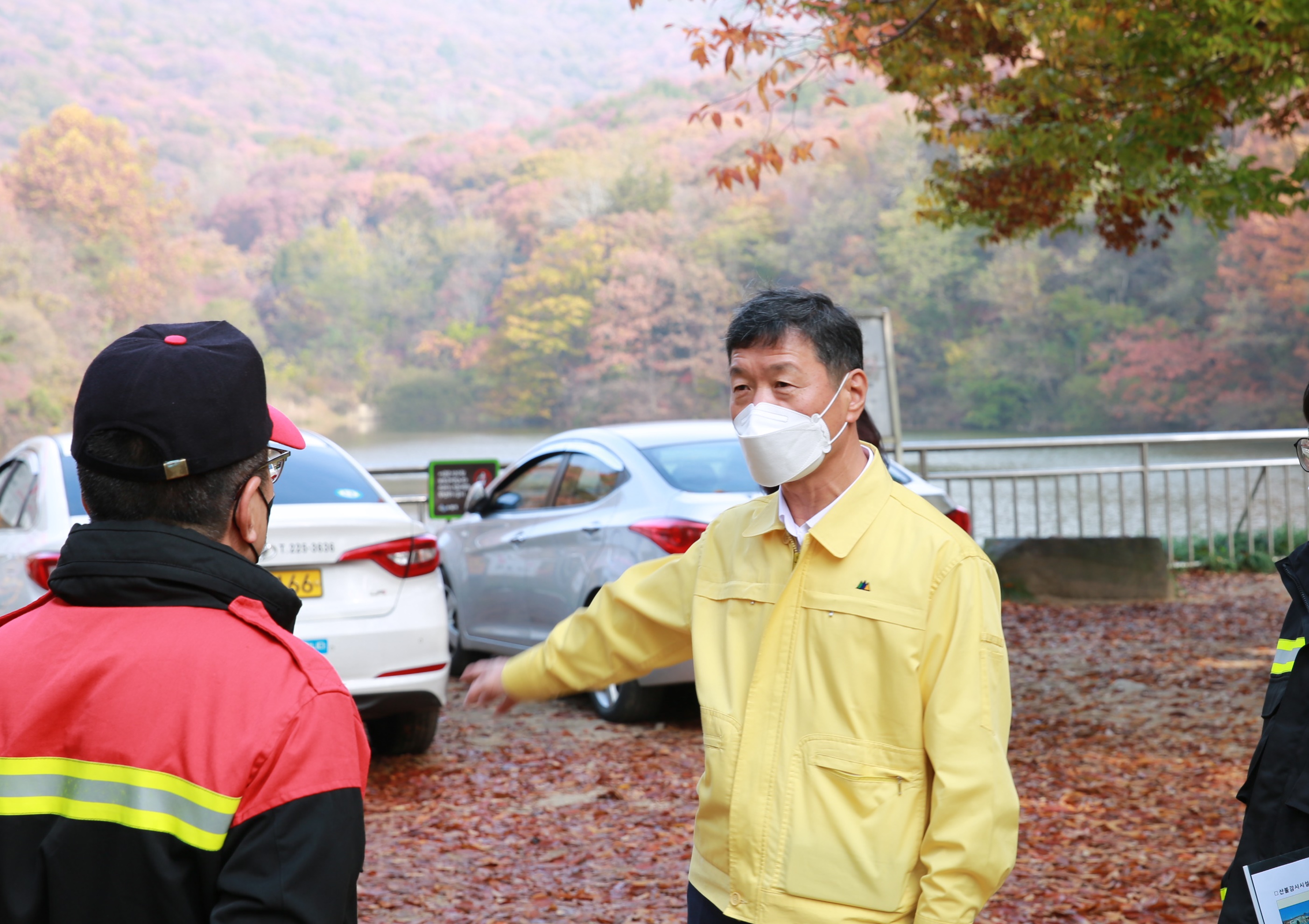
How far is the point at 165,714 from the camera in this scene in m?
1.40

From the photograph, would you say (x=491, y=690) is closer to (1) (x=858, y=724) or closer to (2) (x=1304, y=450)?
(1) (x=858, y=724)

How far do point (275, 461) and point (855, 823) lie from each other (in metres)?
1.12

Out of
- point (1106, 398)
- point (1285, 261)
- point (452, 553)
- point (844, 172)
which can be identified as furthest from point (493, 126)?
point (452, 553)

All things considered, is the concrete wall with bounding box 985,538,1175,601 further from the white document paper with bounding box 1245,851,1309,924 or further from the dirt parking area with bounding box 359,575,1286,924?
the white document paper with bounding box 1245,851,1309,924

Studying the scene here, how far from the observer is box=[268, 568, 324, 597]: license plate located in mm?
5426

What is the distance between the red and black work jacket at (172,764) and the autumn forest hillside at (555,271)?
34.4 metres

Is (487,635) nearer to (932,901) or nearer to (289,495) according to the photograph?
(289,495)

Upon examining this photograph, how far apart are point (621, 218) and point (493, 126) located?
16.0 meters

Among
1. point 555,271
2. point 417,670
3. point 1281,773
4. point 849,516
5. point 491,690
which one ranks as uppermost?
point 555,271

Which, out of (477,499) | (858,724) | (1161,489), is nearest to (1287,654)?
(858,724)

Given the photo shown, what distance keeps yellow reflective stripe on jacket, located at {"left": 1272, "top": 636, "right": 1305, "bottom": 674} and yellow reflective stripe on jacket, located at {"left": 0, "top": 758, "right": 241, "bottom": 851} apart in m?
1.83

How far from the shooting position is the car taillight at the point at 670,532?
251 inches

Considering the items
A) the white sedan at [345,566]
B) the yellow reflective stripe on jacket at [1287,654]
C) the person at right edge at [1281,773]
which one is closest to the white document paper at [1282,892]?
the person at right edge at [1281,773]

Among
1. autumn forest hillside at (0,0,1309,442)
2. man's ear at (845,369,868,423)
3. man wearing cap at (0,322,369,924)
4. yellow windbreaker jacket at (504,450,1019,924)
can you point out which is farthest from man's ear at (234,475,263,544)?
autumn forest hillside at (0,0,1309,442)
